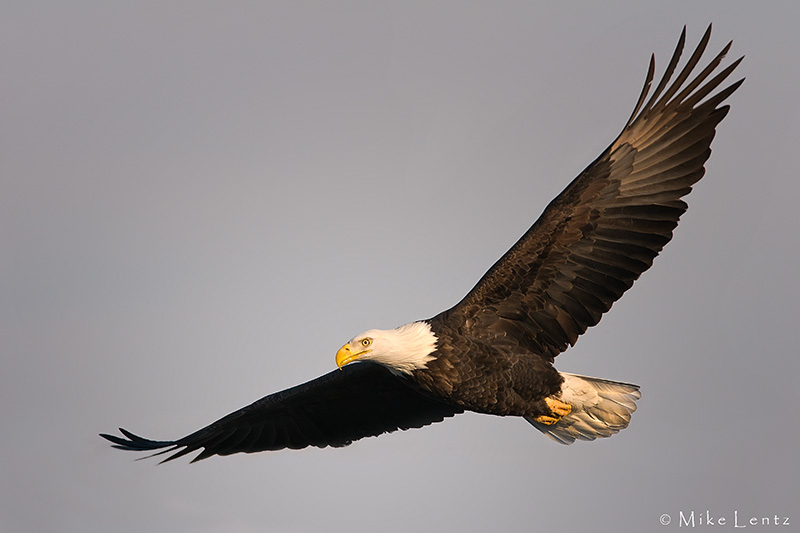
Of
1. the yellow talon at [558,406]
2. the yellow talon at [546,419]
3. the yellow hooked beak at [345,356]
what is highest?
the yellow hooked beak at [345,356]

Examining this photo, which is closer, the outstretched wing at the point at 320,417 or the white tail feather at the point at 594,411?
the white tail feather at the point at 594,411

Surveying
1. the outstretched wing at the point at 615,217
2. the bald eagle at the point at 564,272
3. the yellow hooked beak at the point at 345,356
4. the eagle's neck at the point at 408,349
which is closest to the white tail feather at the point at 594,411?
the bald eagle at the point at 564,272

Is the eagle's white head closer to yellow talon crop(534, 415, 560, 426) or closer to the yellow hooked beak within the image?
the yellow hooked beak

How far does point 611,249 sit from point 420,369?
1853 millimetres

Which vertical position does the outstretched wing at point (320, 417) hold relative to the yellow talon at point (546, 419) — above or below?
above

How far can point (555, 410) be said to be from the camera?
1037 cm

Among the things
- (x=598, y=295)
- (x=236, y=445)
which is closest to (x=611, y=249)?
(x=598, y=295)

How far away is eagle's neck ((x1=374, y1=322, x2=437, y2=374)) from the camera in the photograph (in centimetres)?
959

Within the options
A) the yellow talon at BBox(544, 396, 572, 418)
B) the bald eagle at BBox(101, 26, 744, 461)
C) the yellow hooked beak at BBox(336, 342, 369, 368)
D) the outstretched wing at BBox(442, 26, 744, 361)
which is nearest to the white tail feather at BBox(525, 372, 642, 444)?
the yellow talon at BBox(544, 396, 572, 418)

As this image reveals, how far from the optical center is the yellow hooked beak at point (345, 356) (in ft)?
31.3

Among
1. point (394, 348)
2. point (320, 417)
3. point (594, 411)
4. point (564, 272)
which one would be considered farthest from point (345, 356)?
point (594, 411)

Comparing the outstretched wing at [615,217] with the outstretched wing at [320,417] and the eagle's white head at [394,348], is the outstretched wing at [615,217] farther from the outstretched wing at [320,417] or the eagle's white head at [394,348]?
the outstretched wing at [320,417]

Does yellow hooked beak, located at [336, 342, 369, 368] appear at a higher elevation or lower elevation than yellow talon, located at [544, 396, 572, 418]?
higher

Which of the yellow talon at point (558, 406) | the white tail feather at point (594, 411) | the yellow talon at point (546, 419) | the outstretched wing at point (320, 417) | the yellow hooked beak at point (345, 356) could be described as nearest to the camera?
the yellow hooked beak at point (345, 356)
